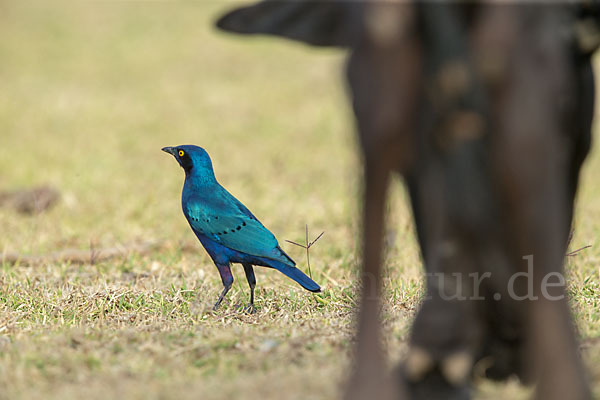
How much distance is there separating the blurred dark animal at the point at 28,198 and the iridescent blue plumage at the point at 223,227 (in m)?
3.25

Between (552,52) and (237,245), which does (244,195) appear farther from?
(552,52)

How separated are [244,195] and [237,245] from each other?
12.9 ft

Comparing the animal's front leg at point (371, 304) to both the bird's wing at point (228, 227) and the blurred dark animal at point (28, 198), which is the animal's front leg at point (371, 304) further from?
the blurred dark animal at point (28, 198)

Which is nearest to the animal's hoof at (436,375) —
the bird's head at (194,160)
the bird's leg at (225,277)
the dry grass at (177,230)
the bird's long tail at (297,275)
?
the dry grass at (177,230)

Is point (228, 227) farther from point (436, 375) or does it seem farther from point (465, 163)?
point (465, 163)

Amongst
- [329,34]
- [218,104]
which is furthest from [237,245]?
[218,104]

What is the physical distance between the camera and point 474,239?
2668 mm

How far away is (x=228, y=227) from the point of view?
4.49 meters

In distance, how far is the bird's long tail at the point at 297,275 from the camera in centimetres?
424

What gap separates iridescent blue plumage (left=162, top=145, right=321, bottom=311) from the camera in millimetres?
4418

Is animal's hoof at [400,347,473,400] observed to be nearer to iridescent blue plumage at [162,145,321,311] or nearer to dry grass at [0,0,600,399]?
dry grass at [0,0,600,399]

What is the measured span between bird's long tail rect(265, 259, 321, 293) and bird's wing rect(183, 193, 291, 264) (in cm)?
6

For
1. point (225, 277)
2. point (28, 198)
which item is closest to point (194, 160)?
point (225, 277)

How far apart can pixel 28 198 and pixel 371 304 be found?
18.8 feet
